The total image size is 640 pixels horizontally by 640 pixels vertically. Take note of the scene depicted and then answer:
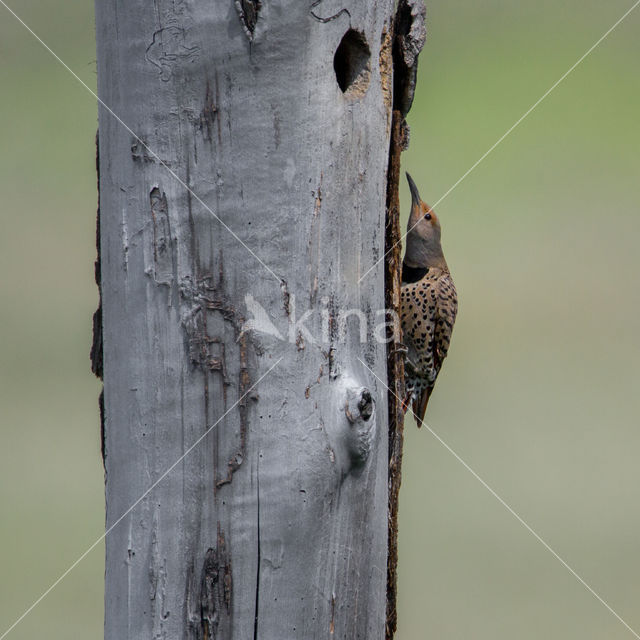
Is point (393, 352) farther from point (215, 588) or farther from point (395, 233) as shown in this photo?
point (215, 588)

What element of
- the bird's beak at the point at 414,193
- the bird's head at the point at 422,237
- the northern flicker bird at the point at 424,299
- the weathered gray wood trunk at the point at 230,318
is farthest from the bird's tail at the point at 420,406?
the weathered gray wood trunk at the point at 230,318

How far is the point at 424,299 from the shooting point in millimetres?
5324

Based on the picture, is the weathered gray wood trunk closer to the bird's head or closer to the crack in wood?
the crack in wood

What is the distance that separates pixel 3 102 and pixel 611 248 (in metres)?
11.1

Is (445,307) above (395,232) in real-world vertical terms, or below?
above

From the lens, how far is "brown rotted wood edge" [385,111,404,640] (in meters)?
3.27

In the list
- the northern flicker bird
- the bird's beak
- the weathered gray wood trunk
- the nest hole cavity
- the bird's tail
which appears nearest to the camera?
the weathered gray wood trunk

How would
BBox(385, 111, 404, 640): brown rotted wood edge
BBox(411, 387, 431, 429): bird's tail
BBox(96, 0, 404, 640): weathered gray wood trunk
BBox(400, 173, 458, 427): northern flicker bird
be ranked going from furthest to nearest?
1. BBox(411, 387, 431, 429): bird's tail
2. BBox(400, 173, 458, 427): northern flicker bird
3. BBox(385, 111, 404, 640): brown rotted wood edge
4. BBox(96, 0, 404, 640): weathered gray wood trunk

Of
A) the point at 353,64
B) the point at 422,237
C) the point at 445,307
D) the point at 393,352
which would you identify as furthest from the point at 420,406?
the point at 353,64

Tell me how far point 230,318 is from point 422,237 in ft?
8.58

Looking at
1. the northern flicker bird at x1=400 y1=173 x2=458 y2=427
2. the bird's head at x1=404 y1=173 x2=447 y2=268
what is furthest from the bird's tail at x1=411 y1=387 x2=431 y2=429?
the bird's head at x1=404 y1=173 x2=447 y2=268

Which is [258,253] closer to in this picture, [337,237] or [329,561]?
[337,237]

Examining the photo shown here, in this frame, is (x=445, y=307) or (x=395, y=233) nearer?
(x=395, y=233)

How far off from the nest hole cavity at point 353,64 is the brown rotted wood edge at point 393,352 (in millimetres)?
240
